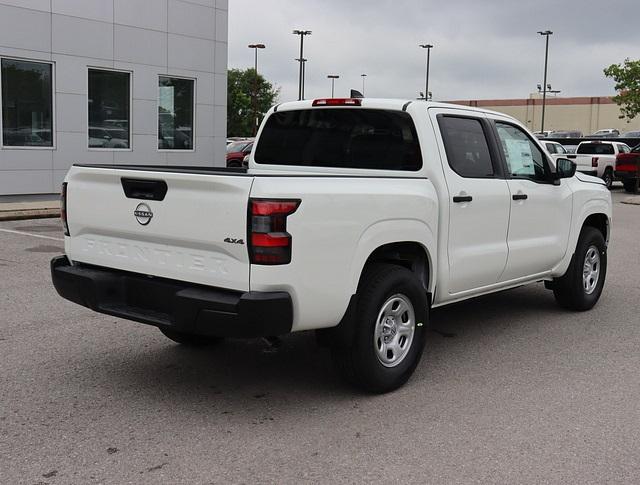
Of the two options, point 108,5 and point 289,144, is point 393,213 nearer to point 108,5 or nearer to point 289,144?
point 289,144

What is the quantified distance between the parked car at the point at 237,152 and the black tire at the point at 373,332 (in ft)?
73.4

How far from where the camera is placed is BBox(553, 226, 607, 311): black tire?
737 cm

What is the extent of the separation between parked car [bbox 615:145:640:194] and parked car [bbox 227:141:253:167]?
44.9 ft

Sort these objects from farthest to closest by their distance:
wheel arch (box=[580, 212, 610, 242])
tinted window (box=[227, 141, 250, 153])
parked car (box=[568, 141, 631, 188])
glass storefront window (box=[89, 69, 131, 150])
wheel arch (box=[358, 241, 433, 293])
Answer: parked car (box=[568, 141, 631, 188]), tinted window (box=[227, 141, 250, 153]), glass storefront window (box=[89, 69, 131, 150]), wheel arch (box=[580, 212, 610, 242]), wheel arch (box=[358, 241, 433, 293])

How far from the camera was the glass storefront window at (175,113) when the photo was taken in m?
20.2

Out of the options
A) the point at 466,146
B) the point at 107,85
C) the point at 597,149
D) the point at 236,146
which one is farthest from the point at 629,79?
the point at 466,146

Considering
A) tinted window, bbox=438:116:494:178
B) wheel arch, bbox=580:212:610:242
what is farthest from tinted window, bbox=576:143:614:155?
tinted window, bbox=438:116:494:178

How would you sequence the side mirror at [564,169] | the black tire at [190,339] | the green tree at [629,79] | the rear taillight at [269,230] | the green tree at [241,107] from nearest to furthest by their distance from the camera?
the rear taillight at [269,230]
the black tire at [190,339]
the side mirror at [564,169]
the green tree at [629,79]
the green tree at [241,107]

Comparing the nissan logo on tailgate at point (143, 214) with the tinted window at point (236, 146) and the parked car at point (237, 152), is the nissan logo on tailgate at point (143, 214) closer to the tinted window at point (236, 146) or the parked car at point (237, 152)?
the parked car at point (237, 152)

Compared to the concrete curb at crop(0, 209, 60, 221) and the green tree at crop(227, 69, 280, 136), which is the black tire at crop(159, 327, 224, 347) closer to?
the concrete curb at crop(0, 209, 60, 221)

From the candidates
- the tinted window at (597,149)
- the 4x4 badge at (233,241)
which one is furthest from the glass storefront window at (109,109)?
the tinted window at (597,149)

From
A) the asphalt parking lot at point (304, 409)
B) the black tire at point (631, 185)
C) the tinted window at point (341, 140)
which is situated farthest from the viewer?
the black tire at point (631, 185)

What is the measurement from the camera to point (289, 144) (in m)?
6.12

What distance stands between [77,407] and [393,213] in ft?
7.48
